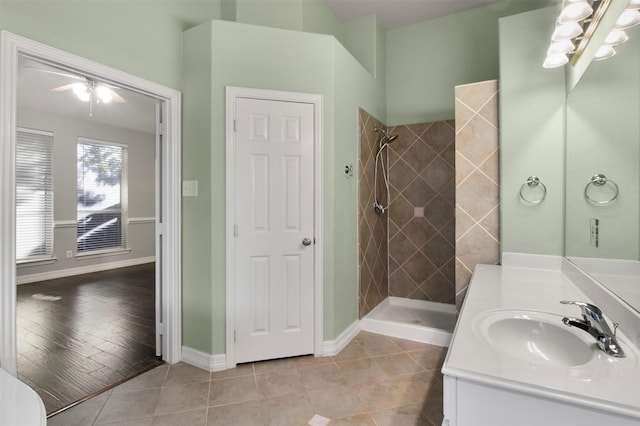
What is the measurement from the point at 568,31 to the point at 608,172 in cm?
84

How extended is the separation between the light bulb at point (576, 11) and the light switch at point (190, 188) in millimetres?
2364

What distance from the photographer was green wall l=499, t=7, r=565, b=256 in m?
2.13

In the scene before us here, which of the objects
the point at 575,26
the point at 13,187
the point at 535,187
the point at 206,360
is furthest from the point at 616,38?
the point at 206,360

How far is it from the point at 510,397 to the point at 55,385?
266cm

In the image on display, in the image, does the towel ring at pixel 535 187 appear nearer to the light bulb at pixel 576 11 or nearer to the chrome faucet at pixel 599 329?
the light bulb at pixel 576 11

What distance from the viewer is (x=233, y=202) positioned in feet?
7.82

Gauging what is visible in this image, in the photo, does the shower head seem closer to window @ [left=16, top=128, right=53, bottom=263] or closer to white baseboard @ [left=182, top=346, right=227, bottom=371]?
white baseboard @ [left=182, top=346, right=227, bottom=371]

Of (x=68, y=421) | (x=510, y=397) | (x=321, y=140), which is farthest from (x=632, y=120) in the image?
(x=68, y=421)

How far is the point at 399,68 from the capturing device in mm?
3678

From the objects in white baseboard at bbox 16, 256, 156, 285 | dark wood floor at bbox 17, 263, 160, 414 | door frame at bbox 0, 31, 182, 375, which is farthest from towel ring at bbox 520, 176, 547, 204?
white baseboard at bbox 16, 256, 156, 285

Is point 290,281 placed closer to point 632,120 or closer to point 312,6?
point 632,120

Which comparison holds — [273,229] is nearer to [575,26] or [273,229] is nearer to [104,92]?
[575,26]

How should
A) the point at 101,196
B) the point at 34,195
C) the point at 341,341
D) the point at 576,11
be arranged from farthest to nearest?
1. the point at 101,196
2. the point at 34,195
3. the point at 341,341
4. the point at 576,11

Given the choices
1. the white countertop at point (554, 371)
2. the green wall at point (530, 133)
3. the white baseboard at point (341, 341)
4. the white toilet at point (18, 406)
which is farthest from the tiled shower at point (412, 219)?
the white toilet at point (18, 406)
